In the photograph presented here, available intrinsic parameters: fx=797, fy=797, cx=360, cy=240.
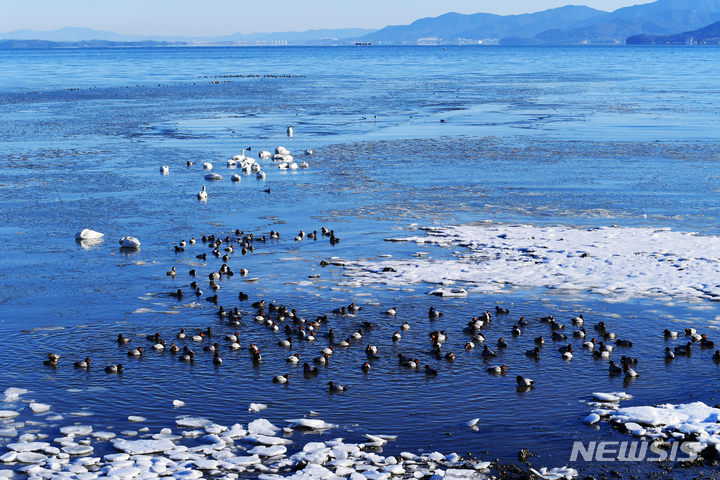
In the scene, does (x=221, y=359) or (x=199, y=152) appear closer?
(x=221, y=359)

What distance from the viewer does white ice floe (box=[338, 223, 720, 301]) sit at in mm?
28922

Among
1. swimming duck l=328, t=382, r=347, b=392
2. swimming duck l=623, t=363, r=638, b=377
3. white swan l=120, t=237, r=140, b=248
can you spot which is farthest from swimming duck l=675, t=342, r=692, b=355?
white swan l=120, t=237, r=140, b=248

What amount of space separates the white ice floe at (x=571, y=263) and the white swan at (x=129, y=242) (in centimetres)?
973

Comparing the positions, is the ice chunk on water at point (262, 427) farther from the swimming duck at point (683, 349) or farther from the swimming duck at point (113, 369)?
the swimming duck at point (683, 349)

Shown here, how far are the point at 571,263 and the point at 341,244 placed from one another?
9.72m

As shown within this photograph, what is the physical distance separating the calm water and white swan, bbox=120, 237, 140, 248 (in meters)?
0.43

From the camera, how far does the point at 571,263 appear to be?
102 ft

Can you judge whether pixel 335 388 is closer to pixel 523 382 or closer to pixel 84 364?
pixel 523 382

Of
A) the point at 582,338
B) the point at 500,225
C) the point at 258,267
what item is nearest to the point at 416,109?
the point at 500,225

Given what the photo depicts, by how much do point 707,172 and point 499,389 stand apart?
35.0 metres

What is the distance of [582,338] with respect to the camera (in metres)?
24.1

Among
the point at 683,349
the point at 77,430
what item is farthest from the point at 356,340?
the point at 683,349

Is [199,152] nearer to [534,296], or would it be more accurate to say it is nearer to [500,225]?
[500,225]

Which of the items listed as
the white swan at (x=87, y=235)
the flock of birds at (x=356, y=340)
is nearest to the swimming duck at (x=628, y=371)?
the flock of birds at (x=356, y=340)
